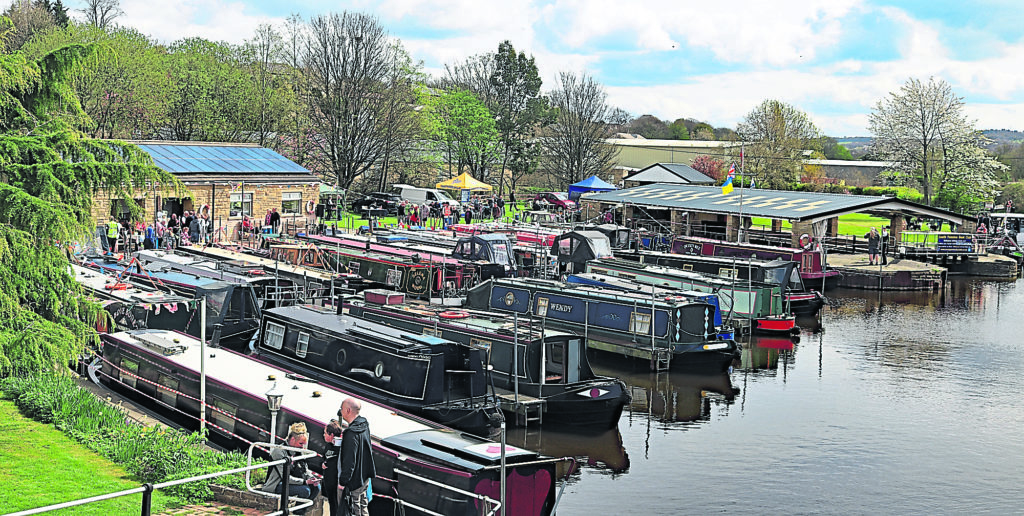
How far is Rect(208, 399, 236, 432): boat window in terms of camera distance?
57.3ft

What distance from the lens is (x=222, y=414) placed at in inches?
697

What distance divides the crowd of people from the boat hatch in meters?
7.95

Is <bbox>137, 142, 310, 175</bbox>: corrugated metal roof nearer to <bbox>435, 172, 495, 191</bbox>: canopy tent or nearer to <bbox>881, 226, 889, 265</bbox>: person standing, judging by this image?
<bbox>435, 172, 495, 191</bbox>: canopy tent

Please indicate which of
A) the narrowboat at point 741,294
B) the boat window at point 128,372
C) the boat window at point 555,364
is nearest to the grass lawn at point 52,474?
the boat window at point 128,372

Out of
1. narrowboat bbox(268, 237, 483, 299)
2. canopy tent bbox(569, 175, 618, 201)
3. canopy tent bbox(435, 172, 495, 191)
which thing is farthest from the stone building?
canopy tent bbox(569, 175, 618, 201)

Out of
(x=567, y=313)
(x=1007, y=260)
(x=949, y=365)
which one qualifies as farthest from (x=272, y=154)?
(x=1007, y=260)

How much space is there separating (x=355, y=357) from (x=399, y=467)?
20.7 ft

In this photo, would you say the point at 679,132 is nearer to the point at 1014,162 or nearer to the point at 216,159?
the point at 1014,162

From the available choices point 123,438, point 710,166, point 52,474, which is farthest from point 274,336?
point 710,166

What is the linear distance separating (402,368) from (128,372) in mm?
6193

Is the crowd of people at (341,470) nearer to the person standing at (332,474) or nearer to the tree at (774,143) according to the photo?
the person standing at (332,474)

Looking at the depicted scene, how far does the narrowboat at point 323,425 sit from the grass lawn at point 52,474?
2411 mm

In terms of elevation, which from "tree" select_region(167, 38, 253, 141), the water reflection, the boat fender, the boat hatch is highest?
"tree" select_region(167, 38, 253, 141)

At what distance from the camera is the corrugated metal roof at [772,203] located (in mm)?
50312
